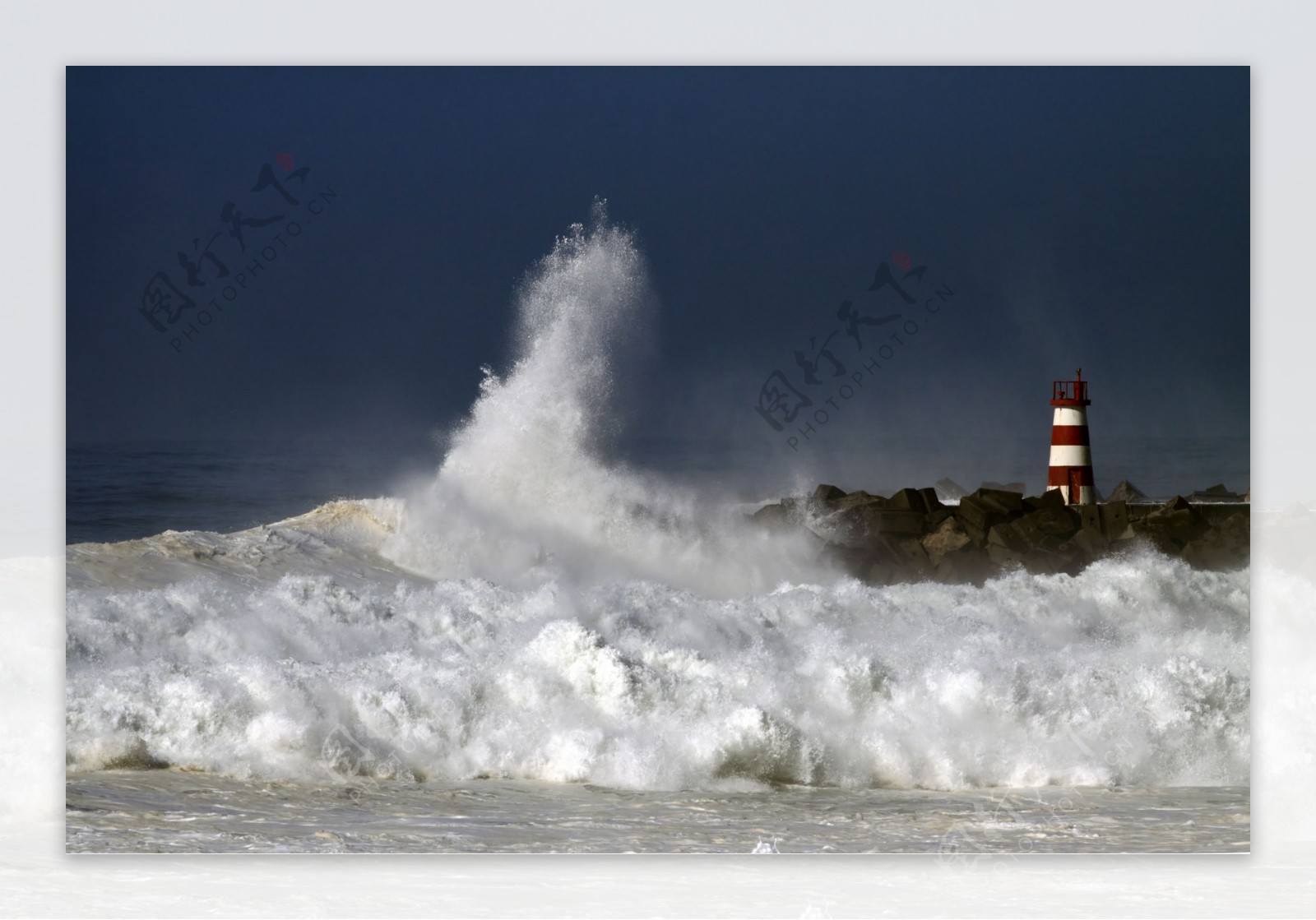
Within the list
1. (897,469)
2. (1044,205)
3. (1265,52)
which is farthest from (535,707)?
(1265,52)

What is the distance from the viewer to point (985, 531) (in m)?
5.07

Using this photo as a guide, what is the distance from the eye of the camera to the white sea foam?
450cm

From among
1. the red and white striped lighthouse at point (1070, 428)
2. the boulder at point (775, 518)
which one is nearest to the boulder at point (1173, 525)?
the red and white striped lighthouse at point (1070, 428)

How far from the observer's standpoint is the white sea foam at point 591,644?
450cm

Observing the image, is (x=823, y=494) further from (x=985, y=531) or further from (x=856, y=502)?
(x=985, y=531)

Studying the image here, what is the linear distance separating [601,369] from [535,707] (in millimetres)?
1089

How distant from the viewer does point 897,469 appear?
498 centimetres

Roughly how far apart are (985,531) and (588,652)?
4.45ft

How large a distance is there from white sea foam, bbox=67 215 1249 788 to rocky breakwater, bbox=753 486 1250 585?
0.21 feet

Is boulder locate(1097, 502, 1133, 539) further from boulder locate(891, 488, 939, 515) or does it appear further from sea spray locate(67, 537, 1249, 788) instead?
boulder locate(891, 488, 939, 515)

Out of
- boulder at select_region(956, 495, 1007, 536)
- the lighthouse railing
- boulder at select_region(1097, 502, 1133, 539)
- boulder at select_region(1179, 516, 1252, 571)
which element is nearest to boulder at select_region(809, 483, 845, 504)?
boulder at select_region(956, 495, 1007, 536)

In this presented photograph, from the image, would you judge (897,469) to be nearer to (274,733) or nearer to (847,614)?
(847,614)

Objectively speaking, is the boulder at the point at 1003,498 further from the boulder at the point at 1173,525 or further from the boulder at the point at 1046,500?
the boulder at the point at 1173,525

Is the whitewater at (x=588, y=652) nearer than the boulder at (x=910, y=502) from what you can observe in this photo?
Yes
